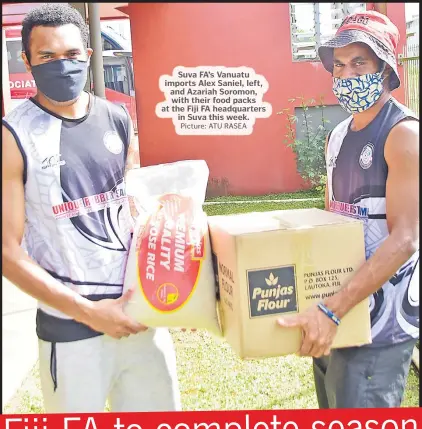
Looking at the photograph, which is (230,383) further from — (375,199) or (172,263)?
(375,199)

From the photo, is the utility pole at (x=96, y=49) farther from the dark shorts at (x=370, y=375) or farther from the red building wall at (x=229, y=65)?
the dark shorts at (x=370, y=375)

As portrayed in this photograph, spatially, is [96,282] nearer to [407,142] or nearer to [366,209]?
[366,209]

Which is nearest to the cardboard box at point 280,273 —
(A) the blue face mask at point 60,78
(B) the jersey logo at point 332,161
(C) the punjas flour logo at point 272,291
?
(C) the punjas flour logo at point 272,291

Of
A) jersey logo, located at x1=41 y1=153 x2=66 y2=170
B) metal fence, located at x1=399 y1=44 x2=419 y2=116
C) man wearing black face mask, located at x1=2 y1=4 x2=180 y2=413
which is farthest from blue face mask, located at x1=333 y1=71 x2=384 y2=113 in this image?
jersey logo, located at x1=41 y1=153 x2=66 y2=170

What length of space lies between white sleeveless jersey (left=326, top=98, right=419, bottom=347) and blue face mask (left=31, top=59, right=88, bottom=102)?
0.69m

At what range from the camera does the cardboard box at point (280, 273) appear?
1452mm

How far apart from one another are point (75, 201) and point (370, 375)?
867mm

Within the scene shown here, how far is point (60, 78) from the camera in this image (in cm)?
155

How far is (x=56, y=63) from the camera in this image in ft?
5.06

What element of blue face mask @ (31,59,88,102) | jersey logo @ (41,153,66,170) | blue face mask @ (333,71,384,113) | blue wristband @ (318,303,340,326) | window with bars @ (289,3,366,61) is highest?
window with bars @ (289,3,366,61)

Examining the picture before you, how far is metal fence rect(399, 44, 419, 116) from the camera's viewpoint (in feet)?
5.43

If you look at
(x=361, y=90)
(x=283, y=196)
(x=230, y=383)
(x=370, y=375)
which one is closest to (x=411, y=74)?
(x=361, y=90)

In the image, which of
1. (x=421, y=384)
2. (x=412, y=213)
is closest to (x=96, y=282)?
(x=412, y=213)

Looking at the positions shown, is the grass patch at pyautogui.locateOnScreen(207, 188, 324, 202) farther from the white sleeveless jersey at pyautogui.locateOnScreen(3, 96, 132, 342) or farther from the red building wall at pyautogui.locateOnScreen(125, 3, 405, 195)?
the white sleeveless jersey at pyautogui.locateOnScreen(3, 96, 132, 342)
